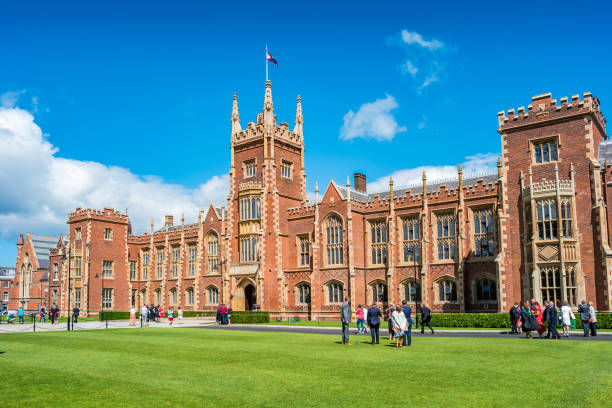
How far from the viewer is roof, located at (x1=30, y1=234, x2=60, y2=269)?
246ft

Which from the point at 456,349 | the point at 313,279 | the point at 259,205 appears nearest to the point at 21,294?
the point at 259,205

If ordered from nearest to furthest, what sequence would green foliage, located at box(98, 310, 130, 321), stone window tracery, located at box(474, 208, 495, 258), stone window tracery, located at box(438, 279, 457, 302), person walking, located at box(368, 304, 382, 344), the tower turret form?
person walking, located at box(368, 304, 382, 344)
stone window tracery, located at box(474, 208, 495, 258)
stone window tracery, located at box(438, 279, 457, 302)
green foliage, located at box(98, 310, 130, 321)
the tower turret

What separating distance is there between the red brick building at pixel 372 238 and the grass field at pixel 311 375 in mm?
14485

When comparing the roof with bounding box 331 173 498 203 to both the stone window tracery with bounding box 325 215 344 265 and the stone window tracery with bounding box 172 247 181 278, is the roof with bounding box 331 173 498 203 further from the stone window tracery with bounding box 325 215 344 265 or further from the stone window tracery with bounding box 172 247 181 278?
the stone window tracery with bounding box 172 247 181 278

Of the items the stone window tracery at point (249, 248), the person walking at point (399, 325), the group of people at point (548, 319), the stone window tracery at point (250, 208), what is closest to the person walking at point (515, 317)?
the group of people at point (548, 319)

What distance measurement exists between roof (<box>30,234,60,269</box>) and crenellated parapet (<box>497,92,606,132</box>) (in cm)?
6322

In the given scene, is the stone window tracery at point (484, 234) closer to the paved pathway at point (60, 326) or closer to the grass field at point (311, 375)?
the grass field at point (311, 375)

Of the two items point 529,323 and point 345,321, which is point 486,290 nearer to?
point 529,323

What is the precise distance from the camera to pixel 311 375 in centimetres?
1300

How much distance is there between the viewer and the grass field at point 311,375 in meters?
10.1

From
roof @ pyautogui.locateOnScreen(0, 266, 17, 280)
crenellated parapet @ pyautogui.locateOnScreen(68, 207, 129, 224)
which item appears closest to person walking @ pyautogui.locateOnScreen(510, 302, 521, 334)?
crenellated parapet @ pyautogui.locateOnScreen(68, 207, 129, 224)

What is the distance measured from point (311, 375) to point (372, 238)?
3299cm

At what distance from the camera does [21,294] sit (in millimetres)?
73938

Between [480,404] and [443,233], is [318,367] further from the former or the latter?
[443,233]
